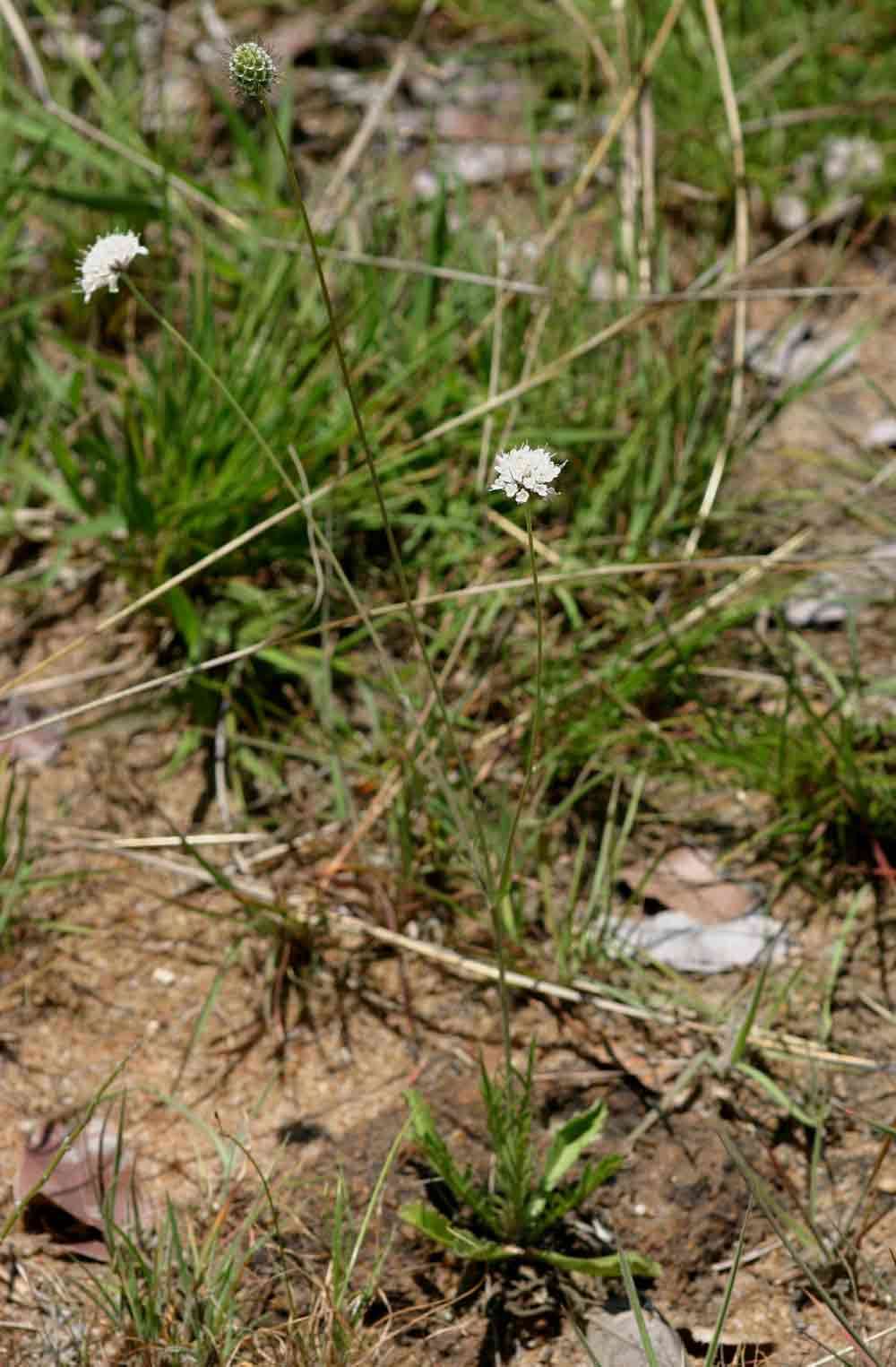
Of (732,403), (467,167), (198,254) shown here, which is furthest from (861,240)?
(198,254)

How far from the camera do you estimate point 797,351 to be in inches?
111

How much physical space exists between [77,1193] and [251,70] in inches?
53.4

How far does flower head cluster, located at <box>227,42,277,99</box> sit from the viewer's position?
1.26m

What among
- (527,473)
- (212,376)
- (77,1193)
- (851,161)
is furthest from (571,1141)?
(851,161)

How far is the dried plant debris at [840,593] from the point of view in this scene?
2404 millimetres

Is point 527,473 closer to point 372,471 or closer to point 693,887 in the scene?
point 372,471

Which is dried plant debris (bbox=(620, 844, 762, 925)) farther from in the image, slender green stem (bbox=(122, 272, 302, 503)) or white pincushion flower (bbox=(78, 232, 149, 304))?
white pincushion flower (bbox=(78, 232, 149, 304))

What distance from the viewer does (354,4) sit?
342cm

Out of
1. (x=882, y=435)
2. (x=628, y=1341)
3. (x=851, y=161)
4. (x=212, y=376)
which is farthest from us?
(x=851, y=161)

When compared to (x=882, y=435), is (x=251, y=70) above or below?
above

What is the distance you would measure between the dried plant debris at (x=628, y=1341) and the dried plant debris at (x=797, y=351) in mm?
1735

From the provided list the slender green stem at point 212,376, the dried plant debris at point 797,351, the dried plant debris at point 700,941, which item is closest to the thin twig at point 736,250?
the dried plant debris at point 797,351

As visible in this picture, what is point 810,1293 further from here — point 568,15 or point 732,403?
point 568,15

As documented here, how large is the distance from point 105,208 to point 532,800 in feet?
4.84
